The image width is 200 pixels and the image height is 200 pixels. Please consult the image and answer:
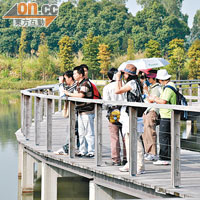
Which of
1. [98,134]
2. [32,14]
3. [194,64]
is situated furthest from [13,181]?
[32,14]

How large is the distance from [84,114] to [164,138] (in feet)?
3.97

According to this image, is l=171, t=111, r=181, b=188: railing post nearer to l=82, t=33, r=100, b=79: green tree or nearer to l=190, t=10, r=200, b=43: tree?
l=82, t=33, r=100, b=79: green tree

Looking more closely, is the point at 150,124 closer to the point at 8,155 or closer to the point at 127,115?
the point at 127,115

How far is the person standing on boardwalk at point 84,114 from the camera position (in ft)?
27.3

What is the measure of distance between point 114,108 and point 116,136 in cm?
39

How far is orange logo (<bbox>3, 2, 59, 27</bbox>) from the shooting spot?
8500cm

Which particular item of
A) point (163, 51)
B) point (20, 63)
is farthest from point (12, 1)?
point (20, 63)

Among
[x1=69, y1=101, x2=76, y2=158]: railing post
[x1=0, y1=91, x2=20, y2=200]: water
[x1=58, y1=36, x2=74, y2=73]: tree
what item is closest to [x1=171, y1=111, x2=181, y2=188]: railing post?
[x1=69, y1=101, x2=76, y2=158]: railing post

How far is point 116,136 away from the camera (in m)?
7.82

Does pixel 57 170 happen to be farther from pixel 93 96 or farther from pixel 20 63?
pixel 20 63

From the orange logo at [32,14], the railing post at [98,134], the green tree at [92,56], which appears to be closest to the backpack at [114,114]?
the railing post at [98,134]

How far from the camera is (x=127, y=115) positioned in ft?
23.5

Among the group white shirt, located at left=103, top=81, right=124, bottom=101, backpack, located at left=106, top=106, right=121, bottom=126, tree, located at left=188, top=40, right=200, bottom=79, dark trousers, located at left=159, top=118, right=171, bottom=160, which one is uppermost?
tree, located at left=188, top=40, right=200, bottom=79

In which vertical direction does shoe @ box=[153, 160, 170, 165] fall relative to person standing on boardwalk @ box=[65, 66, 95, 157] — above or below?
below
